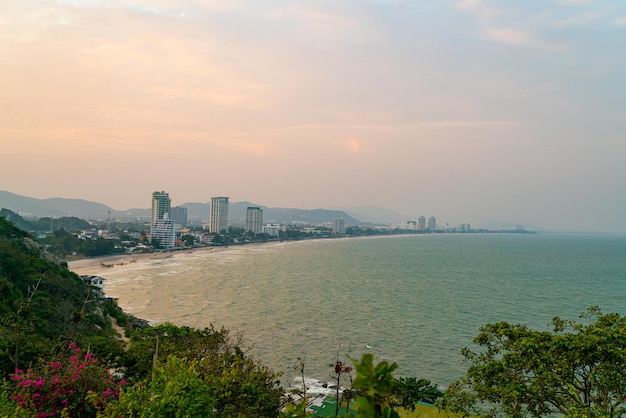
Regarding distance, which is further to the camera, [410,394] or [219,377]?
[410,394]

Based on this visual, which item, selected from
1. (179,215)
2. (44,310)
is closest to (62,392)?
(44,310)

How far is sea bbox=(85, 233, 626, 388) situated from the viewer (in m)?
18.0

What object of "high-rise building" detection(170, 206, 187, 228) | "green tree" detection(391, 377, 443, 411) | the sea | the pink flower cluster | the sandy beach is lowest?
the sandy beach

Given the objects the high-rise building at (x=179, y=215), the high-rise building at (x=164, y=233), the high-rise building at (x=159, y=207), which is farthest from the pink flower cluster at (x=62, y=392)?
the high-rise building at (x=179, y=215)

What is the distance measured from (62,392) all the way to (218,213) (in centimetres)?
10623

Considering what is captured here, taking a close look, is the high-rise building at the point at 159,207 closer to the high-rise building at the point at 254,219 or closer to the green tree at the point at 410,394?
the high-rise building at the point at 254,219

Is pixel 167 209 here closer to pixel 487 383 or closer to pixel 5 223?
pixel 5 223

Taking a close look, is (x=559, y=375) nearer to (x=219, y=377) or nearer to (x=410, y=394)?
(x=410, y=394)

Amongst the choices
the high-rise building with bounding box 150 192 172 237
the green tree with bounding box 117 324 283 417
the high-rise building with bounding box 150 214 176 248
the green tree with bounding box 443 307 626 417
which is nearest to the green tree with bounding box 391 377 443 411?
the green tree with bounding box 443 307 626 417

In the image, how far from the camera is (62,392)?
579cm

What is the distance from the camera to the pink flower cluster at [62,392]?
5.45m

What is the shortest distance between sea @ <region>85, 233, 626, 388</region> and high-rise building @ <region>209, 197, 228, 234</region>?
60758mm

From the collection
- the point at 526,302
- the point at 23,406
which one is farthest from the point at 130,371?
the point at 526,302

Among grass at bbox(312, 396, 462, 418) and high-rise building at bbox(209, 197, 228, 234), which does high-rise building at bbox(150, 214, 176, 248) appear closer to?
high-rise building at bbox(209, 197, 228, 234)
